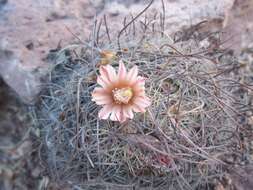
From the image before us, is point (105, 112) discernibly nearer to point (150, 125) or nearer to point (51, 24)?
point (150, 125)

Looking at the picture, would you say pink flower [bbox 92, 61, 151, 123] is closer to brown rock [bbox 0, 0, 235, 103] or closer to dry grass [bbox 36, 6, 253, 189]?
dry grass [bbox 36, 6, 253, 189]

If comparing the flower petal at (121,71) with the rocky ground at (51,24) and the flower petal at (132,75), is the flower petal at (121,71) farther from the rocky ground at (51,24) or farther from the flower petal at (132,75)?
the rocky ground at (51,24)

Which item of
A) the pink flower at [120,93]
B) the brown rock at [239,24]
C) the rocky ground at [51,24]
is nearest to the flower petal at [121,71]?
the pink flower at [120,93]

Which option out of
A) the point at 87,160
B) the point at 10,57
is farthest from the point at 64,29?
the point at 87,160

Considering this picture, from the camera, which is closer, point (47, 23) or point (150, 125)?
point (150, 125)

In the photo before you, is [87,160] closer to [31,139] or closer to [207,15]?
[31,139]

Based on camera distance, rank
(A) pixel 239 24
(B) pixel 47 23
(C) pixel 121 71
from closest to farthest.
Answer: (C) pixel 121 71
(B) pixel 47 23
(A) pixel 239 24

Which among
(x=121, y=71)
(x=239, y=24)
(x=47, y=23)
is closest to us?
(x=121, y=71)

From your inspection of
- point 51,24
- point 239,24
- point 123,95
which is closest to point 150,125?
point 123,95
